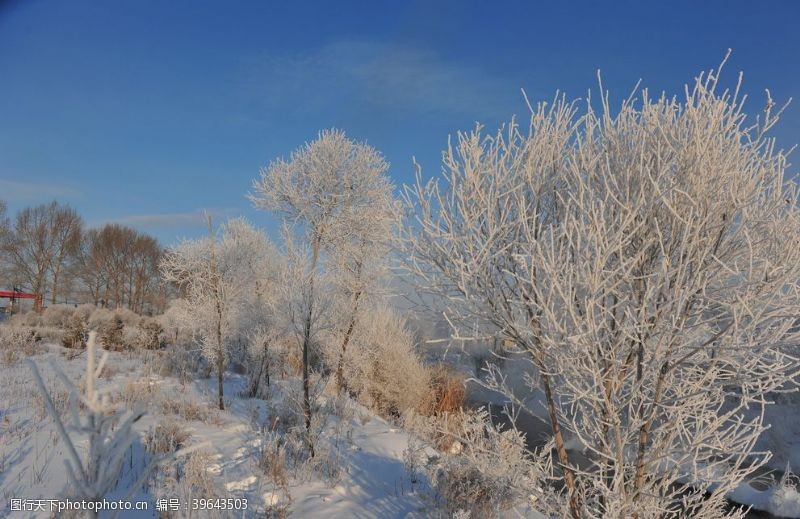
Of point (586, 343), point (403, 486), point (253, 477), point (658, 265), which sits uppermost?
point (658, 265)

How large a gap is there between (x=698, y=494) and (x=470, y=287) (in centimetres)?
236

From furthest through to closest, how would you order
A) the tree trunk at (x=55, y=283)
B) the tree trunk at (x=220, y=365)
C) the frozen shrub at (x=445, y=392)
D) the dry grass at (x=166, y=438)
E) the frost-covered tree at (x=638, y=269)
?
the tree trunk at (x=55, y=283) → the frozen shrub at (x=445, y=392) → the tree trunk at (x=220, y=365) → the dry grass at (x=166, y=438) → the frost-covered tree at (x=638, y=269)

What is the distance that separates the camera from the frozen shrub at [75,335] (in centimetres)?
1557

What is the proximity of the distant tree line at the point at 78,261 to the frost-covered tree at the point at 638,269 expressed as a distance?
117ft

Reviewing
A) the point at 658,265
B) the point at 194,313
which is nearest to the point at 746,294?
the point at 658,265

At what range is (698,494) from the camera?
3611 mm

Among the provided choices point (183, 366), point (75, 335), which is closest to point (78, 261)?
point (75, 335)

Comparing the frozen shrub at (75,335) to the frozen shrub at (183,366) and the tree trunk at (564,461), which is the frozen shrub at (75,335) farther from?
the tree trunk at (564,461)

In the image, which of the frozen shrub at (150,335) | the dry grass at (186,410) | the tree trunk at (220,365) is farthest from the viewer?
the frozen shrub at (150,335)

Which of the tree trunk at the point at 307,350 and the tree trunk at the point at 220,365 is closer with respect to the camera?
the tree trunk at the point at 307,350

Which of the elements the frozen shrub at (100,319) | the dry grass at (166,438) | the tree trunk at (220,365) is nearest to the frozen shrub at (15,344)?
the frozen shrub at (100,319)

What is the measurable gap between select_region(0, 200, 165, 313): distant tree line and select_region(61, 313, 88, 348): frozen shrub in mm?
17203

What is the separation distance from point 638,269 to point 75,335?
1822cm

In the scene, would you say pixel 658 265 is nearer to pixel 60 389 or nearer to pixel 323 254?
pixel 323 254
